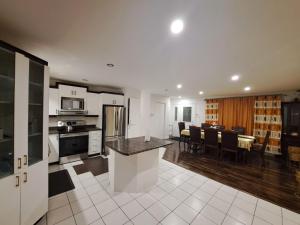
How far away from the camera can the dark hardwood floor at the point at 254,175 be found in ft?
7.90

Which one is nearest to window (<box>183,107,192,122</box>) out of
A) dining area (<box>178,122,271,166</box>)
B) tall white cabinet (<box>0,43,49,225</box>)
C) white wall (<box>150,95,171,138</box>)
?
white wall (<box>150,95,171,138</box>)

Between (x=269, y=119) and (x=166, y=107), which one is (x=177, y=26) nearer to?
(x=269, y=119)

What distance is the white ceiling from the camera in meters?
1.12

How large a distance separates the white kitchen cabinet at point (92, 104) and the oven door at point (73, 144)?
0.75m

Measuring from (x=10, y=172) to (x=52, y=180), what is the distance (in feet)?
5.23

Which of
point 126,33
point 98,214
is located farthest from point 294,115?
point 98,214

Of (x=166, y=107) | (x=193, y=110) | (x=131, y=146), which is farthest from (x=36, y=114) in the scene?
(x=193, y=110)

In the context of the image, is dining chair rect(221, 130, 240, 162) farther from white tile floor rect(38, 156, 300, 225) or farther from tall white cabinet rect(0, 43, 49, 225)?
tall white cabinet rect(0, 43, 49, 225)

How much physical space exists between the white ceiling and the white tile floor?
2.33 m

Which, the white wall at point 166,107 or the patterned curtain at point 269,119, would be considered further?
the white wall at point 166,107

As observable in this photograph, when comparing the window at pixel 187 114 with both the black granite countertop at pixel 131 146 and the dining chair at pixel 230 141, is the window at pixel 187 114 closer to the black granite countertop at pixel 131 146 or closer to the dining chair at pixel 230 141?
the dining chair at pixel 230 141

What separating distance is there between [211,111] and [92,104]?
16.7ft

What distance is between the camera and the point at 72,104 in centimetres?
382

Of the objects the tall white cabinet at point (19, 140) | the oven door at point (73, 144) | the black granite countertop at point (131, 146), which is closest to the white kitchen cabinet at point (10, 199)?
the tall white cabinet at point (19, 140)
